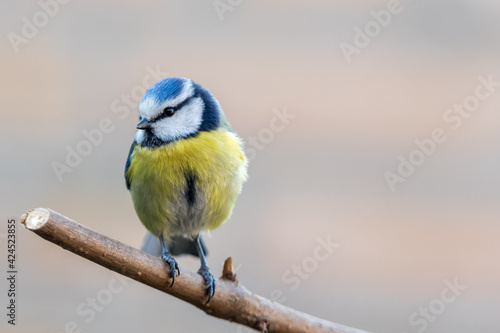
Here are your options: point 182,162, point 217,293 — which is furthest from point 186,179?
point 217,293

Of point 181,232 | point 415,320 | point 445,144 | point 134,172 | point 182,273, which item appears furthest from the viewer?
point 445,144

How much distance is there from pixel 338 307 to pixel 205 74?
107 cm

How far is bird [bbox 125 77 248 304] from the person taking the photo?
119cm

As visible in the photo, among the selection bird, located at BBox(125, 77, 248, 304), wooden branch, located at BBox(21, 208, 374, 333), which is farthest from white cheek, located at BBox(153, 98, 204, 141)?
wooden branch, located at BBox(21, 208, 374, 333)

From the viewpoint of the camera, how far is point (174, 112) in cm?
122

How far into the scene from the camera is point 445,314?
2146 millimetres

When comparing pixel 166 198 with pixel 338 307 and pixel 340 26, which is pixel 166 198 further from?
pixel 340 26

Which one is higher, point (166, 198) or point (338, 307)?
point (166, 198)

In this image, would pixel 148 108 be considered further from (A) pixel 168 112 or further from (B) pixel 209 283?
(B) pixel 209 283

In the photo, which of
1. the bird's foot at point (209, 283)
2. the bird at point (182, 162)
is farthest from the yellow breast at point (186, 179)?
the bird's foot at point (209, 283)

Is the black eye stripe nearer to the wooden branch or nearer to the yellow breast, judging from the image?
the yellow breast

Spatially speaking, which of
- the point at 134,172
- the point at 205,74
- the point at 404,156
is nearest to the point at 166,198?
the point at 134,172

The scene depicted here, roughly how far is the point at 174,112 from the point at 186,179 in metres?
0.16

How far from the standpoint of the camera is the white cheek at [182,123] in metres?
1.22
